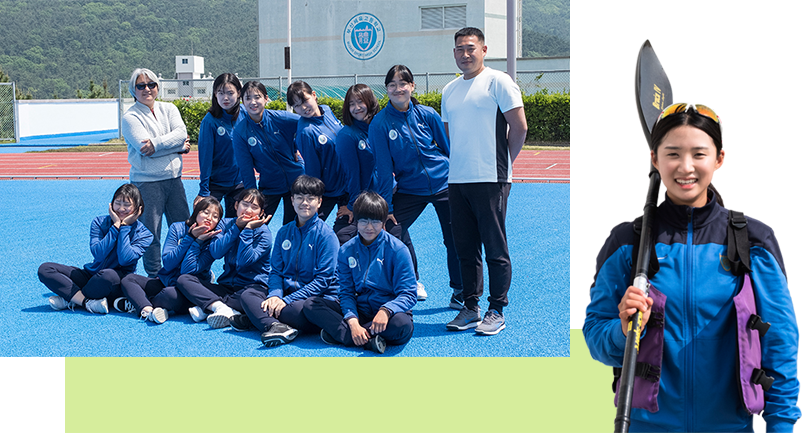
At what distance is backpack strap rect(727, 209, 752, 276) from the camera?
5.74 feet

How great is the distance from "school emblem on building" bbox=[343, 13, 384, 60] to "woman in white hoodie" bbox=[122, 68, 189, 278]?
25.9 m

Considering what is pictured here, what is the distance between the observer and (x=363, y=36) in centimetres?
3120

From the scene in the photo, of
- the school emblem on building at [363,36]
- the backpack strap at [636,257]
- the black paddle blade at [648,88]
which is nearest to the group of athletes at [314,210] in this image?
the black paddle blade at [648,88]

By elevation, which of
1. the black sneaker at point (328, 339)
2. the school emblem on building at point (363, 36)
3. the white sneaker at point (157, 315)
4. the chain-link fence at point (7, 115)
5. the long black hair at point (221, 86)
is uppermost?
the school emblem on building at point (363, 36)

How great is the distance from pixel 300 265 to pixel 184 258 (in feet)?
3.17

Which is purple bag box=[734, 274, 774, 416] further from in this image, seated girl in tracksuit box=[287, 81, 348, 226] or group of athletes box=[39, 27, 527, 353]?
seated girl in tracksuit box=[287, 81, 348, 226]

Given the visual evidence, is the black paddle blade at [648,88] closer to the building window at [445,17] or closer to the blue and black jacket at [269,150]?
the blue and black jacket at [269,150]

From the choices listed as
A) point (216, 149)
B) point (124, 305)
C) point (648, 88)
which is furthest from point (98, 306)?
point (648, 88)

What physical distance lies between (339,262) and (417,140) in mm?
1094

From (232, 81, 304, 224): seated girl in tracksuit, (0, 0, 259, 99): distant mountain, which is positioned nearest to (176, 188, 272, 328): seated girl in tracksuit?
(232, 81, 304, 224): seated girl in tracksuit

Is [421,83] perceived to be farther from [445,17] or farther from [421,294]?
[421,294]

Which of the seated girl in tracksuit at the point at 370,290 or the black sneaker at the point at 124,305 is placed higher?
the seated girl in tracksuit at the point at 370,290

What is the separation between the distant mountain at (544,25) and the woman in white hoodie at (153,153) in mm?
61694

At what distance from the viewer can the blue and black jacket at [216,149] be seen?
18.5 feet
